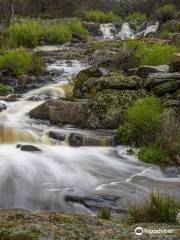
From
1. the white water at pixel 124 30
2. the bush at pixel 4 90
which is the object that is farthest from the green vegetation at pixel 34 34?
the bush at pixel 4 90

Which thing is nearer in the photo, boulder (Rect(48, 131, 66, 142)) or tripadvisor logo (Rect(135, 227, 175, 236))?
tripadvisor logo (Rect(135, 227, 175, 236))

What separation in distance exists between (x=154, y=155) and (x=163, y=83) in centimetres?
442

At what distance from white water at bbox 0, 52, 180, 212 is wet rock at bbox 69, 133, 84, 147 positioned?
0.27 metres

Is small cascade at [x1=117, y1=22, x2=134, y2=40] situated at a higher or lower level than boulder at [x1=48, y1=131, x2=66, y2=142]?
higher

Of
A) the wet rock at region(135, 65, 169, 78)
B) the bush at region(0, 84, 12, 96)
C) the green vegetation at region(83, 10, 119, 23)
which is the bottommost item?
the bush at region(0, 84, 12, 96)

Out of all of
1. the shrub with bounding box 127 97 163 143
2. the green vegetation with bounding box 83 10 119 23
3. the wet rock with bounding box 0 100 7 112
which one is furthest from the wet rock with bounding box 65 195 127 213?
the green vegetation with bounding box 83 10 119 23

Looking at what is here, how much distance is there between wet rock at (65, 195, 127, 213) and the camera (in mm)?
9391

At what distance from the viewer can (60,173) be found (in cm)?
1196

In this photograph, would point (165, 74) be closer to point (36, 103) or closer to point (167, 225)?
point (36, 103)

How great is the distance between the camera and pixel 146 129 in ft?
44.8

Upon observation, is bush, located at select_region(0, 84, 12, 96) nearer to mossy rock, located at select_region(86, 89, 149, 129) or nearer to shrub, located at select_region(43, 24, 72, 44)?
mossy rock, located at select_region(86, 89, 149, 129)

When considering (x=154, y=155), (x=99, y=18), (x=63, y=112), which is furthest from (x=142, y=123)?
(x=99, y=18)

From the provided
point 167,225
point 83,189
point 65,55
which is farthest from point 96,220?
point 65,55

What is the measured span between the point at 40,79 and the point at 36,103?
480cm
